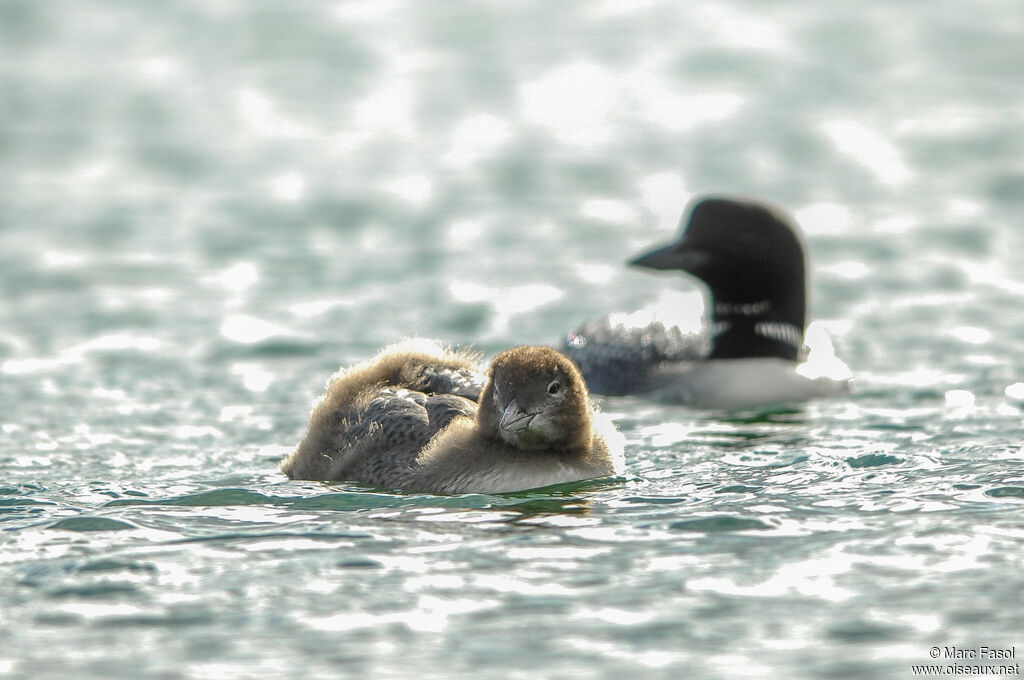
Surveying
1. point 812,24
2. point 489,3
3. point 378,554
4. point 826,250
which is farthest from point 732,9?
point 378,554

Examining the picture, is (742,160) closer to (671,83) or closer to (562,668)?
(671,83)

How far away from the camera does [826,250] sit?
14000mm

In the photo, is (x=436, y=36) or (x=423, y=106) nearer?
(x=423, y=106)

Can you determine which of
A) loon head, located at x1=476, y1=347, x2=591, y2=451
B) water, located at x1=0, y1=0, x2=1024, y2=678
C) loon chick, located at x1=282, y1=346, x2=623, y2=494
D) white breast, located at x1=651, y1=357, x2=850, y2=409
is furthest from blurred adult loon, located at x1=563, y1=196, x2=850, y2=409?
loon head, located at x1=476, y1=347, x2=591, y2=451

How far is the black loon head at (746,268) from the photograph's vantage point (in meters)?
10.5

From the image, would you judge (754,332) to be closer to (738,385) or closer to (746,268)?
(746,268)

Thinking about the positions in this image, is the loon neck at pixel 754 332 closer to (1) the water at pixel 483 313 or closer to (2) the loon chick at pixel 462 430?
(1) the water at pixel 483 313

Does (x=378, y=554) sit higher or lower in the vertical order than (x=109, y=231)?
lower

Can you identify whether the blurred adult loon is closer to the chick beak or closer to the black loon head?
the black loon head

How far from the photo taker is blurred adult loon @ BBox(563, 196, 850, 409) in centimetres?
1018

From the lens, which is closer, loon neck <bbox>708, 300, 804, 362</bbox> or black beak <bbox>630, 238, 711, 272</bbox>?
loon neck <bbox>708, 300, 804, 362</bbox>

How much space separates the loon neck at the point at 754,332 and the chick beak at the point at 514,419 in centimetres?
363

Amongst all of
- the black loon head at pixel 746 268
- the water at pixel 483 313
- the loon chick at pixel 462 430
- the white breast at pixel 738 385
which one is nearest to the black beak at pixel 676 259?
the black loon head at pixel 746 268

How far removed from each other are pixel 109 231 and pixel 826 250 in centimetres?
627
